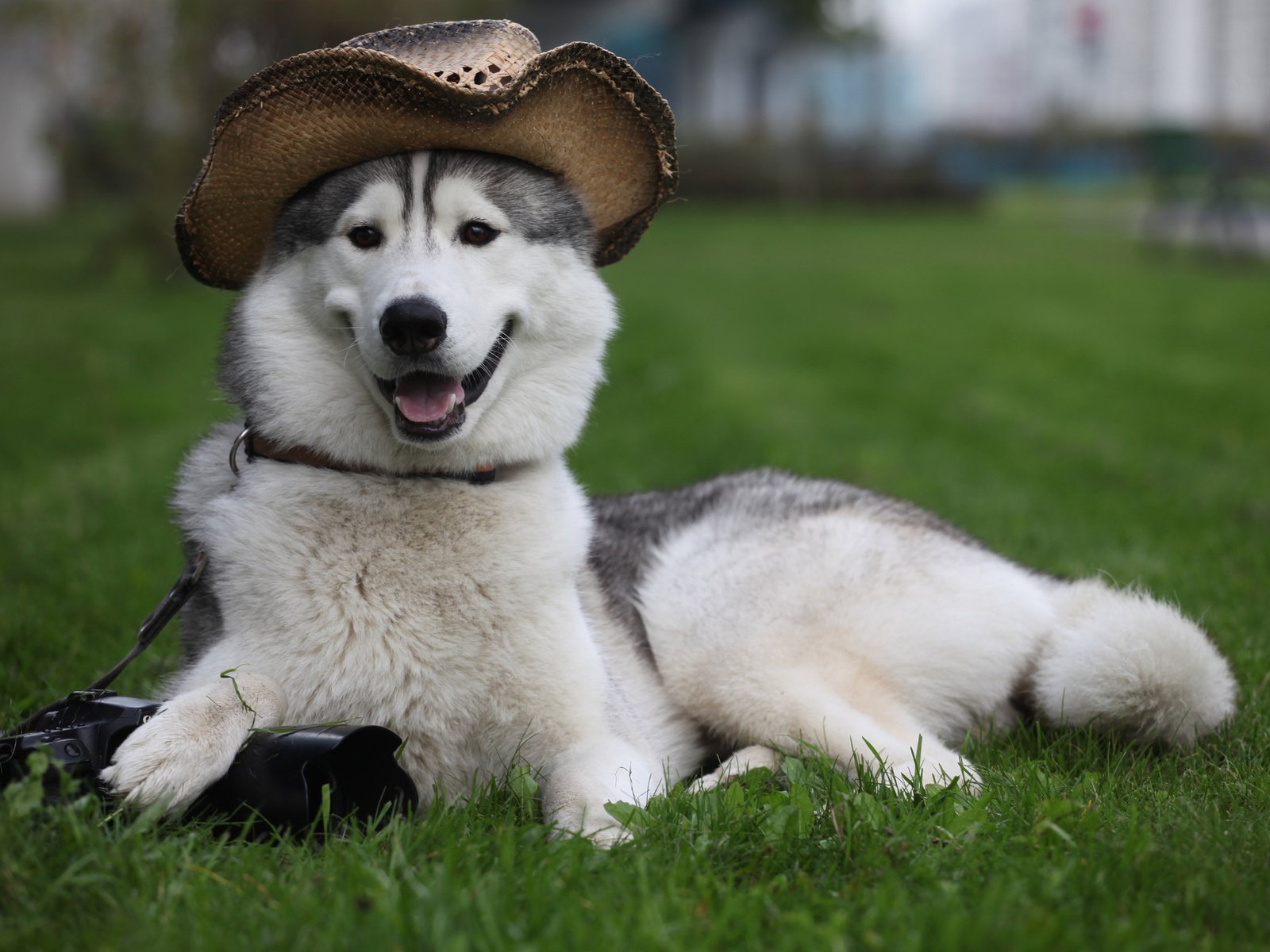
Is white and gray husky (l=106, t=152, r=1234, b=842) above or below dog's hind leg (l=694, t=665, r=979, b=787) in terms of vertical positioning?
above

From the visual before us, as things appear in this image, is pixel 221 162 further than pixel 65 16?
No

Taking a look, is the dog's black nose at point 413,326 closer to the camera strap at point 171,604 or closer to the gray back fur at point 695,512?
the camera strap at point 171,604

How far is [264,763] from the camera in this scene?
6.86 ft

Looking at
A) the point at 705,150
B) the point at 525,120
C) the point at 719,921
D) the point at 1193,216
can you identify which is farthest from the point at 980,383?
the point at 705,150

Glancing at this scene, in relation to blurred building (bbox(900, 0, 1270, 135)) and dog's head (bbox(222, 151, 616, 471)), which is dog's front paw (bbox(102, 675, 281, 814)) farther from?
blurred building (bbox(900, 0, 1270, 135))

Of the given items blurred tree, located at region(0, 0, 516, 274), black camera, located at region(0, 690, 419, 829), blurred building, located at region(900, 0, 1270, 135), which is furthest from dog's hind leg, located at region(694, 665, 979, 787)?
blurred building, located at region(900, 0, 1270, 135)

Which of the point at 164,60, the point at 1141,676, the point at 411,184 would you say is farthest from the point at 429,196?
the point at 164,60

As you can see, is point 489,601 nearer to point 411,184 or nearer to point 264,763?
point 264,763

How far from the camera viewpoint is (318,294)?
2.42 m

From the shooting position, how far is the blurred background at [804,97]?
12.4 metres

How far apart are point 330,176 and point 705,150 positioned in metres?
22.9

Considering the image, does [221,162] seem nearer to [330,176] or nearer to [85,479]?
[330,176]

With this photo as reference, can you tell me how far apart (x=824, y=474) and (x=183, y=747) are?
3.62 metres

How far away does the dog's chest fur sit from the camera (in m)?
2.26
